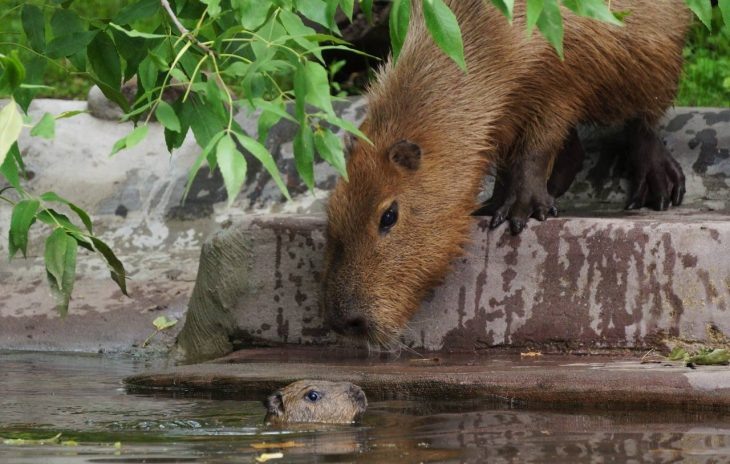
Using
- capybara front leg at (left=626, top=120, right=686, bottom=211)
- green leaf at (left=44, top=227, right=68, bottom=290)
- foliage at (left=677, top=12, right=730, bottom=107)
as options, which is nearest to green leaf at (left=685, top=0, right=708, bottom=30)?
green leaf at (left=44, top=227, right=68, bottom=290)

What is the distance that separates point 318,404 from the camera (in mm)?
4426

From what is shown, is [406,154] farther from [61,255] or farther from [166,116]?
[166,116]

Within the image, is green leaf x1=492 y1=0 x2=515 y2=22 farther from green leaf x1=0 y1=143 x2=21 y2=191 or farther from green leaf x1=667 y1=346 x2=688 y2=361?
green leaf x1=667 y1=346 x2=688 y2=361

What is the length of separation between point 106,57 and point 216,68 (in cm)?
96

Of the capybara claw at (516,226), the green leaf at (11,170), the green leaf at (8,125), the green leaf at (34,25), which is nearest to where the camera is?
the green leaf at (8,125)

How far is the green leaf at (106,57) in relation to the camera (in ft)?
12.7

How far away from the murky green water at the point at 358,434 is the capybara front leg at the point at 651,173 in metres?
2.51

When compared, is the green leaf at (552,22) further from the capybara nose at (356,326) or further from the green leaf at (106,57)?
the capybara nose at (356,326)

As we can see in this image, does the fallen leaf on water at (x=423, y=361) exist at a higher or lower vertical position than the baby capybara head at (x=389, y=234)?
lower

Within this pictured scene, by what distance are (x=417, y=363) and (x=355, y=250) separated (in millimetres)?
495

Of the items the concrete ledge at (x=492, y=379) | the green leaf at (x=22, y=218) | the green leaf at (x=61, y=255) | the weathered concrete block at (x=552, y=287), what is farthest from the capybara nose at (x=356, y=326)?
the green leaf at (x=22, y=218)

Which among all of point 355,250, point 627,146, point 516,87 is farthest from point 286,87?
point 355,250

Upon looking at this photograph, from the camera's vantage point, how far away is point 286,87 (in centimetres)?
927

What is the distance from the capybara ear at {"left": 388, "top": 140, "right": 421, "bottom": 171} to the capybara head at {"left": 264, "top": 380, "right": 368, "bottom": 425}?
3.99ft
